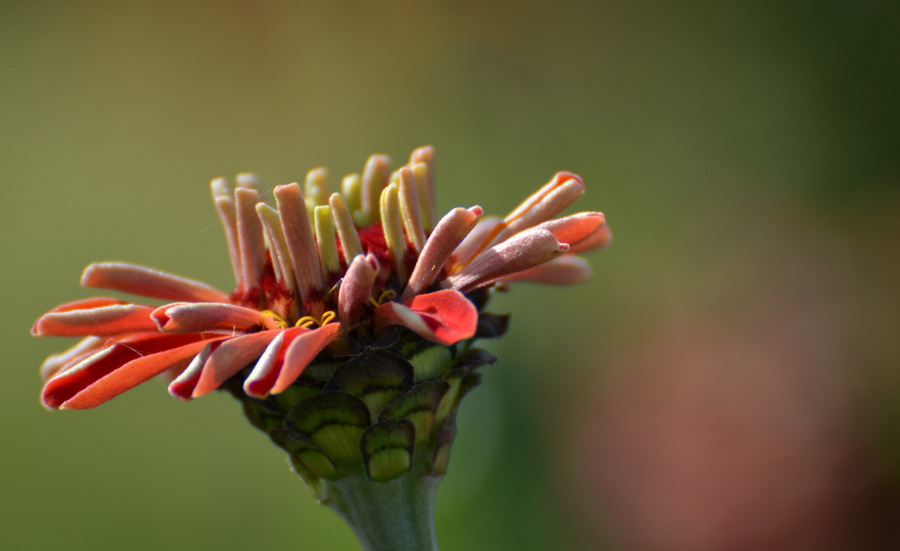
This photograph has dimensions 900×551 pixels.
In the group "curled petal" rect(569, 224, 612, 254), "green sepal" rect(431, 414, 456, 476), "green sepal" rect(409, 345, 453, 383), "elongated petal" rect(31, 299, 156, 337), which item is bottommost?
"green sepal" rect(431, 414, 456, 476)

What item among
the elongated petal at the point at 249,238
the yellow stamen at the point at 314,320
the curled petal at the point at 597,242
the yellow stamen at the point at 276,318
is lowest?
the curled petal at the point at 597,242

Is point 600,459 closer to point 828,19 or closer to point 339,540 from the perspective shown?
point 339,540

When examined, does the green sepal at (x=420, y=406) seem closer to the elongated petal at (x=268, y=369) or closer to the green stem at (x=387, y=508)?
the green stem at (x=387, y=508)

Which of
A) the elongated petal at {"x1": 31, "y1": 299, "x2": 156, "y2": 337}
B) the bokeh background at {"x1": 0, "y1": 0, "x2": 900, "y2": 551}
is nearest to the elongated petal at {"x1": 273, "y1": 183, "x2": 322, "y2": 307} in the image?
the elongated petal at {"x1": 31, "y1": 299, "x2": 156, "y2": 337}

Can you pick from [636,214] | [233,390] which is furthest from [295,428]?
[636,214]

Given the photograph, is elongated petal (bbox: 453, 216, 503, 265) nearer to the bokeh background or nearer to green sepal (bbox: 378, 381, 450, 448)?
green sepal (bbox: 378, 381, 450, 448)

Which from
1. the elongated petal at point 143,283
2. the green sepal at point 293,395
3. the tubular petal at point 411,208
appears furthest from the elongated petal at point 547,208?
the elongated petal at point 143,283
